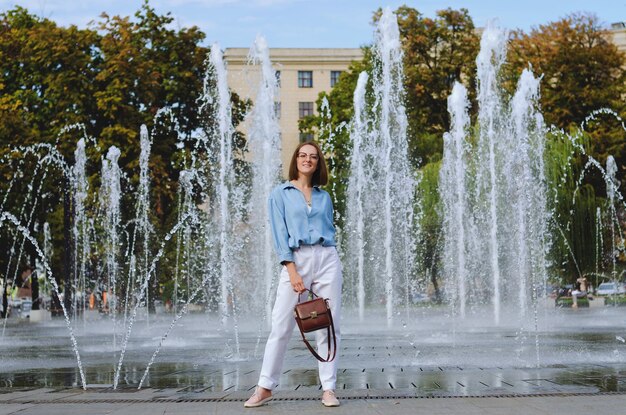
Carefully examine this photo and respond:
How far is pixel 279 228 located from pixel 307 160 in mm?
494

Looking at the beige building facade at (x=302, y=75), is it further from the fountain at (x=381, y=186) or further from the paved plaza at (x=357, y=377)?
the paved plaza at (x=357, y=377)

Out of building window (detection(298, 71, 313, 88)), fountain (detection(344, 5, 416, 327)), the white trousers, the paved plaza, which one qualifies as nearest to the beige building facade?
building window (detection(298, 71, 313, 88))

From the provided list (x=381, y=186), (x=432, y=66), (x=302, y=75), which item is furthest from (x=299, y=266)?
(x=302, y=75)

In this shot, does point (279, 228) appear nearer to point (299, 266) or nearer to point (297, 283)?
point (299, 266)

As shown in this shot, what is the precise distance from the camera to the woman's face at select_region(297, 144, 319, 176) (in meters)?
7.04

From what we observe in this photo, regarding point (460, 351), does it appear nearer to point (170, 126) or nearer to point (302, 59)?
point (170, 126)

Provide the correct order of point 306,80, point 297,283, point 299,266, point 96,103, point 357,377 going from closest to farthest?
point 297,283
point 299,266
point 357,377
point 96,103
point 306,80

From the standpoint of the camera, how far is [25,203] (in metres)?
34.4

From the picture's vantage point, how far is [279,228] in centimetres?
686

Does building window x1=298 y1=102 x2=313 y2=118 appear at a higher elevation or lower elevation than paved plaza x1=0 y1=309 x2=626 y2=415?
higher

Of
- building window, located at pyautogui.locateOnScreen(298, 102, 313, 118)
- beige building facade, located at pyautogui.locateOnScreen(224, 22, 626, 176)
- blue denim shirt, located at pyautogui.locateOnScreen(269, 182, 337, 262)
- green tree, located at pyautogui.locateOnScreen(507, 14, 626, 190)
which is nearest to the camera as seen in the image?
blue denim shirt, located at pyautogui.locateOnScreen(269, 182, 337, 262)

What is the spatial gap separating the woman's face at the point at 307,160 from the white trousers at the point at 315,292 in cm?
51

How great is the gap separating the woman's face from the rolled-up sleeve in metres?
0.25

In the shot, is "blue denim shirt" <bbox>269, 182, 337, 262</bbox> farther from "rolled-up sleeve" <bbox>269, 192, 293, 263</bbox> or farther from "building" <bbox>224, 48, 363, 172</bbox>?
"building" <bbox>224, 48, 363, 172</bbox>
